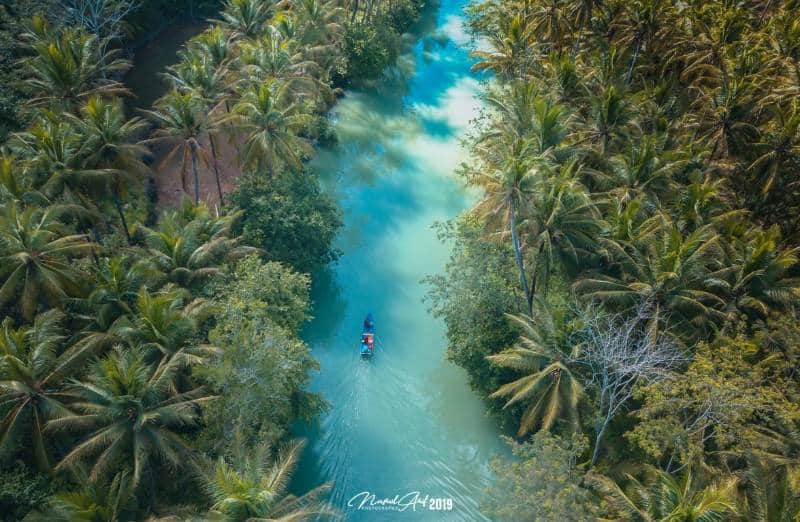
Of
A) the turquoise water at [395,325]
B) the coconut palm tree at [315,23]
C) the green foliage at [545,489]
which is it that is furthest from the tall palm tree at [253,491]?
the coconut palm tree at [315,23]

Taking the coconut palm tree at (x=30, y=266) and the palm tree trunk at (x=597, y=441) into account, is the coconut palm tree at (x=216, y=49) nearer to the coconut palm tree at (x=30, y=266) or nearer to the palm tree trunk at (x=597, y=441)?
the coconut palm tree at (x=30, y=266)

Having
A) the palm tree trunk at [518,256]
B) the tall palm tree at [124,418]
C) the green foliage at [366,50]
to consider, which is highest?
the green foliage at [366,50]

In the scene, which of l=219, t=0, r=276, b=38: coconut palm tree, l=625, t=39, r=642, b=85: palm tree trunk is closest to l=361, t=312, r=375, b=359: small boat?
l=219, t=0, r=276, b=38: coconut palm tree

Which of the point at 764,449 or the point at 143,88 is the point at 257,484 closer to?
the point at 764,449

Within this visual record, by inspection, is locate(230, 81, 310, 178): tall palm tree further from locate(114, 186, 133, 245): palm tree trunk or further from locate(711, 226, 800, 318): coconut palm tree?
locate(711, 226, 800, 318): coconut palm tree

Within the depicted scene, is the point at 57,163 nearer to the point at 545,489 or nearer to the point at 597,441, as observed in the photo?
the point at 545,489

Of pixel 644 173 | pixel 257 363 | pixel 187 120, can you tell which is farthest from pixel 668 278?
pixel 187 120
